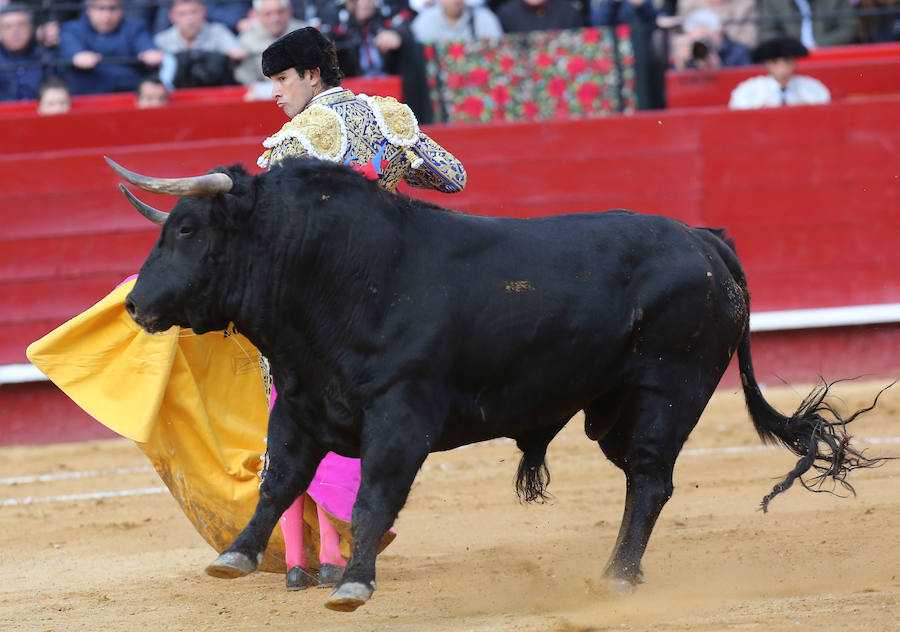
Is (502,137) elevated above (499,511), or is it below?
above

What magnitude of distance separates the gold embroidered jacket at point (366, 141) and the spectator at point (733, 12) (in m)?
5.06

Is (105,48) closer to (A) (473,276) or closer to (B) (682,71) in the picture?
(B) (682,71)

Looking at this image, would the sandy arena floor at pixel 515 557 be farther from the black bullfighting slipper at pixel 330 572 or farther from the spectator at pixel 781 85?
the spectator at pixel 781 85

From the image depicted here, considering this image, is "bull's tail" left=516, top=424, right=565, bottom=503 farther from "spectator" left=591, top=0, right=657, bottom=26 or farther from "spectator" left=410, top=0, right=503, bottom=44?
"spectator" left=591, top=0, right=657, bottom=26

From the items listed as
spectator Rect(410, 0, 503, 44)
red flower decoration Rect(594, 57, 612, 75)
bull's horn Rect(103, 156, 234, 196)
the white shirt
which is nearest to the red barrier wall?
the white shirt

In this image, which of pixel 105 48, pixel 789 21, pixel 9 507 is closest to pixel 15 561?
pixel 9 507

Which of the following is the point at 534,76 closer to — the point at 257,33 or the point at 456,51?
the point at 456,51

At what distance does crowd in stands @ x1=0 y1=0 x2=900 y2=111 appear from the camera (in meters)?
7.61

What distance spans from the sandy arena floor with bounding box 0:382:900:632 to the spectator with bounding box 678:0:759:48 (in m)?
3.26

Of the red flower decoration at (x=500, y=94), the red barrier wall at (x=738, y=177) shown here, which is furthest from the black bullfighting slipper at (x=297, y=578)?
the red flower decoration at (x=500, y=94)

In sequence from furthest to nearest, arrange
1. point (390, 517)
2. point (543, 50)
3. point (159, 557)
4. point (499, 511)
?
point (543, 50), point (499, 511), point (159, 557), point (390, 517)

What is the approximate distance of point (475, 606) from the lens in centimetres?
359

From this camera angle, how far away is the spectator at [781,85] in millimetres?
7328

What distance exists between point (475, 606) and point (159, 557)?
4.24ft
